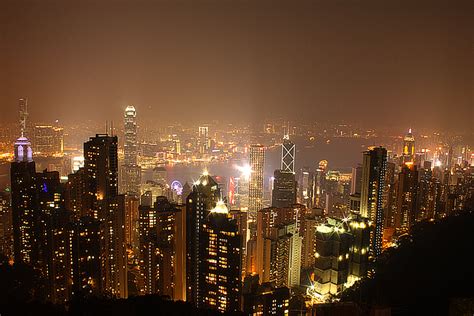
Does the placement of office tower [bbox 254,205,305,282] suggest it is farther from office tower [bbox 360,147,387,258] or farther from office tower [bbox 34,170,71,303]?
office tower [bbox 34,170,71,303]

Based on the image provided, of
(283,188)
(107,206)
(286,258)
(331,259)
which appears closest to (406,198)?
(283,188)

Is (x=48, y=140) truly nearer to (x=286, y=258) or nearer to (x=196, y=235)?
(x=196, y=235)

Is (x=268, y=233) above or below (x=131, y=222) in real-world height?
below

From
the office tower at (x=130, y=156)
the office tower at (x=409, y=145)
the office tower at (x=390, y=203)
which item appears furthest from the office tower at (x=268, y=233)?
the office tower at (x=409, y=145)

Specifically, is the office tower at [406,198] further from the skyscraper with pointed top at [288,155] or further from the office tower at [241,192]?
the skyscraper with pointed top at [288,155]

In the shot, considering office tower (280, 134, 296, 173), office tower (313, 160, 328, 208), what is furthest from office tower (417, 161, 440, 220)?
office tower (280, 134, 296, 173)

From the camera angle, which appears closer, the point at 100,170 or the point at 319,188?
the point at 100,170

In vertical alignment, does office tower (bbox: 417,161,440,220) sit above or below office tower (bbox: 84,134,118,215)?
below

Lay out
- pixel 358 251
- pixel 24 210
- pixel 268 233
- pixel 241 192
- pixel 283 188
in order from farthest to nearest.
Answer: pixel 241 192 → pixel 283 188 → pixel 268 233 → pixel 358 251 → pixel 24 210
